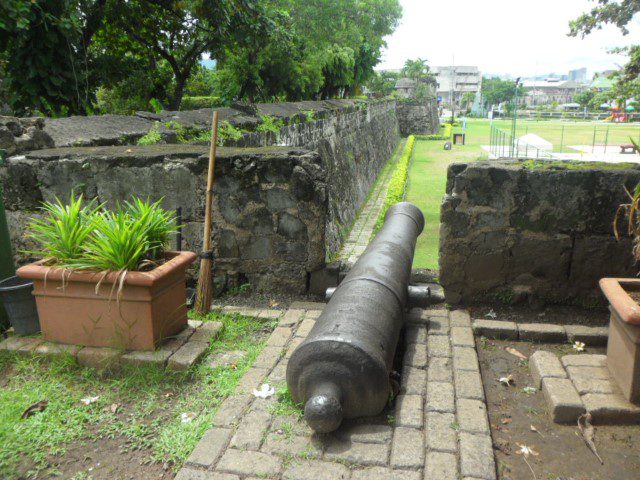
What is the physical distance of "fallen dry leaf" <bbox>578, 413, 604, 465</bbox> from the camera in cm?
236

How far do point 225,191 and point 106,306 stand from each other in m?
1.26

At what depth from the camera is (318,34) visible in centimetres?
2044

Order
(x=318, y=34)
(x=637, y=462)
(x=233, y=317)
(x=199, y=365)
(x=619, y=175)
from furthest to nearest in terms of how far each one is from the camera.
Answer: (x=318, y=34)
(x=233, y=317)
(x=619, y=175)
(x=199, y=365)
(x=637, y=462)

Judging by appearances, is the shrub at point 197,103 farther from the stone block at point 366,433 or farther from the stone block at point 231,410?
the stone block at point 366,433

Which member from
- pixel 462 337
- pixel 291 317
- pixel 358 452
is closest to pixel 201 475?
pixel 358 452

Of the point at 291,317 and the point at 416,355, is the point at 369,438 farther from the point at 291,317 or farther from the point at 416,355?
the point at 291,317

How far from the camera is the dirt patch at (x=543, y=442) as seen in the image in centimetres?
222

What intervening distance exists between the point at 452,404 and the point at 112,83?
437 inches

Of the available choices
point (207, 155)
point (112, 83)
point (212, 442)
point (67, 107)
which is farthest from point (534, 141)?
point (212, 442)

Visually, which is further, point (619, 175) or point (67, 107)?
point (67, 107)

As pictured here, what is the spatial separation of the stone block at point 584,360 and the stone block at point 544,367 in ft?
0.16

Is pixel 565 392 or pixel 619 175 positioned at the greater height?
pixel 619 175

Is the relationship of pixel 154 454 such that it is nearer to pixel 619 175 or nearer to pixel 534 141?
pixel 619 175

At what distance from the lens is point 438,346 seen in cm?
318
